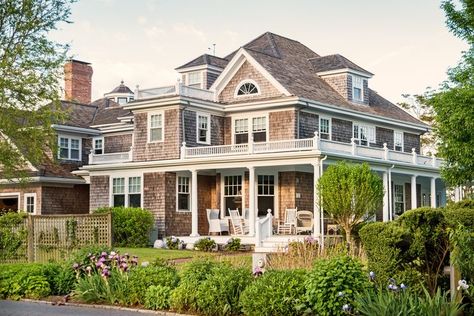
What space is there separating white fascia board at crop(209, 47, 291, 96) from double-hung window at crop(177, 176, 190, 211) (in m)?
4.49

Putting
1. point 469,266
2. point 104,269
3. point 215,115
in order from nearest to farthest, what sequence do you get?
point 469,266, point 104,269, point 215,115

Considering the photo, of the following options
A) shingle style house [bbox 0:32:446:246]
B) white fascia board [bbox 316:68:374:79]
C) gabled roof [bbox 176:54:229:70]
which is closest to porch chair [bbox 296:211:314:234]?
shingle style house [bbox 0:32:446:246]

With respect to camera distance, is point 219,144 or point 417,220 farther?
point 219,144

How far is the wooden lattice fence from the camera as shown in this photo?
18156mm

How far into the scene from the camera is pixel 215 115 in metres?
35.1

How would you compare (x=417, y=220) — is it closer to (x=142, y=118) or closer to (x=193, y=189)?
(x=193, y=189)

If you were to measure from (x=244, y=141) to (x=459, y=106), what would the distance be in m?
11.3

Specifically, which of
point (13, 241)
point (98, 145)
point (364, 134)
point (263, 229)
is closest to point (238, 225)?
point (263, 229)

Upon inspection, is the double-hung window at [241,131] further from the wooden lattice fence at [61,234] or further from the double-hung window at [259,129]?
the wooden lattice fence at [61,234]

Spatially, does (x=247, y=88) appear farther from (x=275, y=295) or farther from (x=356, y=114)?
(x=275, y=295)

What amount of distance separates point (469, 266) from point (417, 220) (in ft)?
5.17

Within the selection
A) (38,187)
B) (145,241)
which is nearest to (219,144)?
(145,241)

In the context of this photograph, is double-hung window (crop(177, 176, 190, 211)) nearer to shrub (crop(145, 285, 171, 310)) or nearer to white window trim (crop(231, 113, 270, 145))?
white window trim (crop(231, 113, 270, 145))

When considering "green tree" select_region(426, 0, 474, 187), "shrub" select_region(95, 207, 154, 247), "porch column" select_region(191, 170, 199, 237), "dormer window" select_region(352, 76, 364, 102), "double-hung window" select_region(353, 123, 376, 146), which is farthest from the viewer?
"dormer window" select_region(352, 76, 364, 102)
